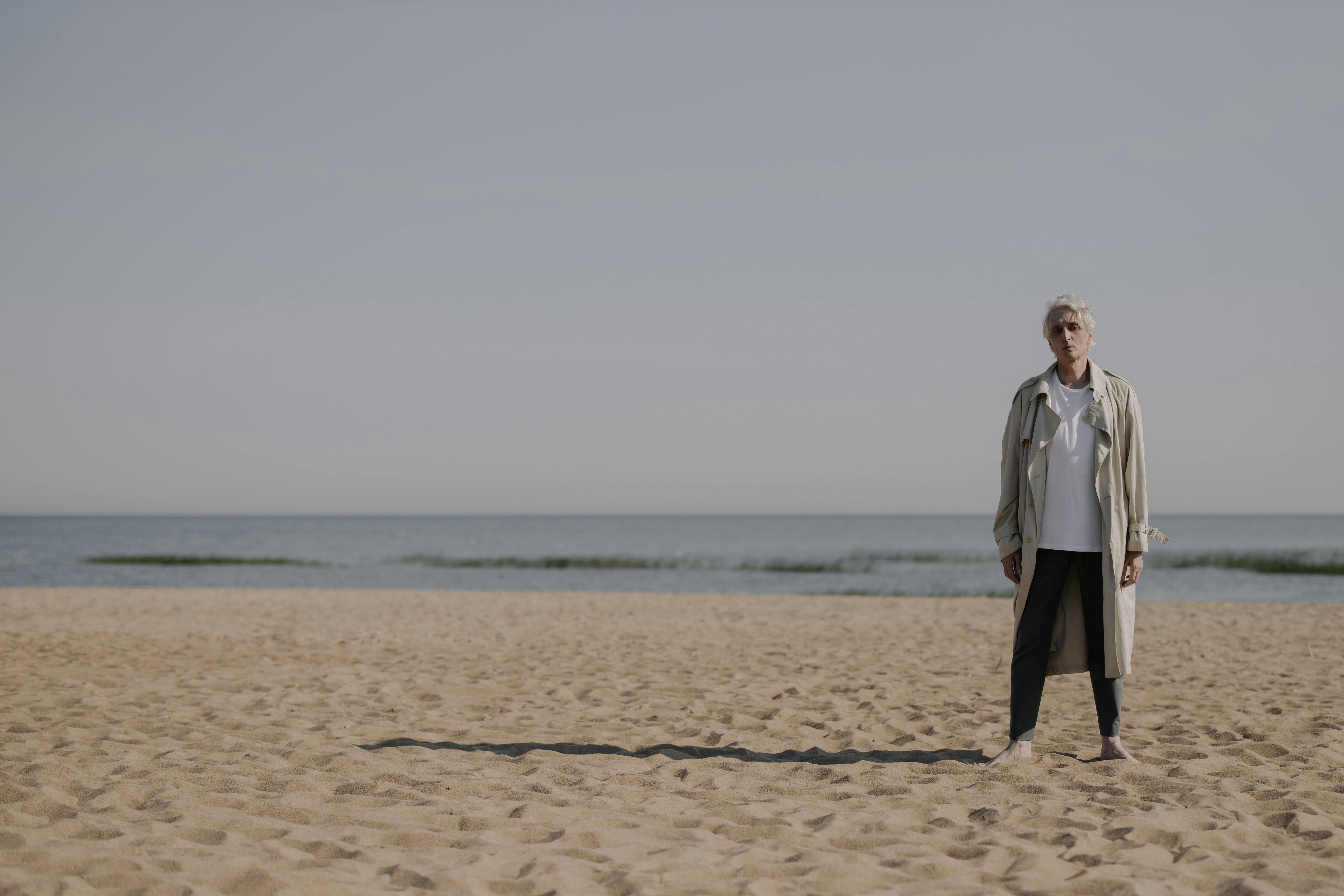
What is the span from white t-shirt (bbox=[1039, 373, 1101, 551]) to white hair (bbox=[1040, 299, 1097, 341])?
291mm

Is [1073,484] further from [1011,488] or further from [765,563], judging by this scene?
[765,563]

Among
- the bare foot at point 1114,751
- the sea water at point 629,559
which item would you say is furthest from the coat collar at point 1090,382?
the sea water at point 629,559

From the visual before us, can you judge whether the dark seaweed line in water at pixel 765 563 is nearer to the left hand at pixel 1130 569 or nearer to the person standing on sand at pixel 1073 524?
the person standing on sand at pixel 1073 524

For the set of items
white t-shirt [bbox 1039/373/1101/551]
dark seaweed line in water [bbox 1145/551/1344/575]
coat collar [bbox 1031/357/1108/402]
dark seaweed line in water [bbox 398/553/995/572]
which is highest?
coat collar [bbox 1031/357/1108/402]

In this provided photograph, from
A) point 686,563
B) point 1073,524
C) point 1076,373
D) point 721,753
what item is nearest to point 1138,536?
point 1073,524

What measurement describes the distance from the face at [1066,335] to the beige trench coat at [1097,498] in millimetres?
136

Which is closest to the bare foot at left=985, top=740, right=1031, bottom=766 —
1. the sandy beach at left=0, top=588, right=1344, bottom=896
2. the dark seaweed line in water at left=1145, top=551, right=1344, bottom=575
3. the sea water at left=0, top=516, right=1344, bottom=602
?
the sandy beach at left=0, top=588, right=1344, bottom=896

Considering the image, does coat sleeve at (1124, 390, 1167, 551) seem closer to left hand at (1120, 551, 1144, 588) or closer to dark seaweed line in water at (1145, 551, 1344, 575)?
left hand at (1120, 551, 1144, 588)

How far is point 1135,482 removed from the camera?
4219mm

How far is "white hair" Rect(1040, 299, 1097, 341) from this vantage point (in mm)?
4266

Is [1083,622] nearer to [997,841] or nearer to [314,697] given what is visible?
[997,841]

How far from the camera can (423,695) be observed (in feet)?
20.7

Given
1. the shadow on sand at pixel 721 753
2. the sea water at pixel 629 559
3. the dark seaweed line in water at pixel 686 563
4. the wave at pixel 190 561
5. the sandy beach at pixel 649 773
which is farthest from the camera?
the wave at pixel 190 561

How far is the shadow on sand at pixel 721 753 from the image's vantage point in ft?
14.6
